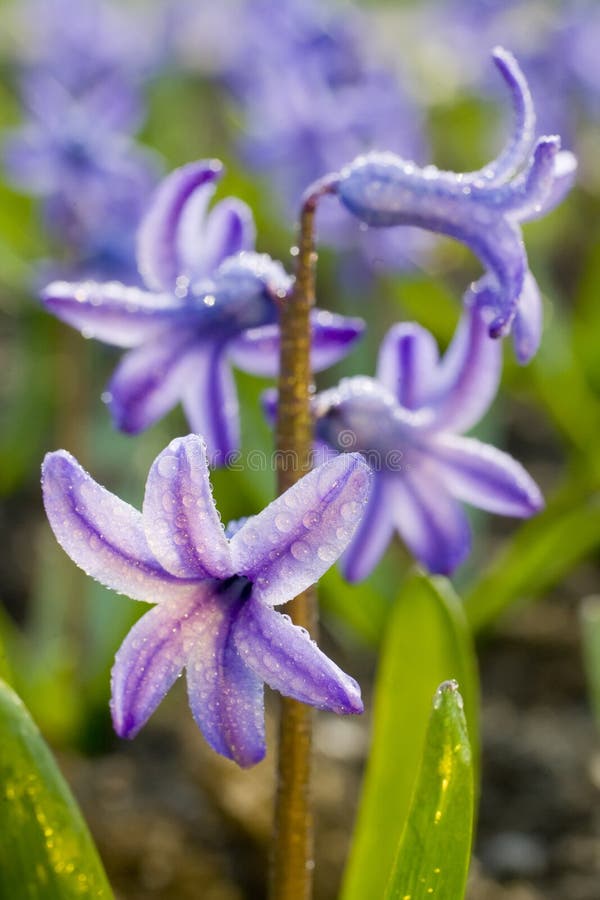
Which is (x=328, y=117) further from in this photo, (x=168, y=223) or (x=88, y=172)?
(x=168, y=223)

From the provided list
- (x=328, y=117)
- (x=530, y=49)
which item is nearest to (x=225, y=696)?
(x=328, y=117)

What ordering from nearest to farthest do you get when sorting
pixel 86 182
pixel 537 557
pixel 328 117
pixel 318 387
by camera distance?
pixel 537 557 → pixel 86 182 → pixel 328 117 → pixel 318 387

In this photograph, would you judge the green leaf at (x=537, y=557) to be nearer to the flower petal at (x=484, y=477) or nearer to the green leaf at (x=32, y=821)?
the flower petal at (x=484, y=477)

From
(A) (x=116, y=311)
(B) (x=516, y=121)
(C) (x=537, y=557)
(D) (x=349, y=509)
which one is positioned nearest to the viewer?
(D) (x=349, y=509)

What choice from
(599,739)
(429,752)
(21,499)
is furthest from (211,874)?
→ (21,499)

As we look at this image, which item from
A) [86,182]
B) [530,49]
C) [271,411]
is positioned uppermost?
[530,49]
